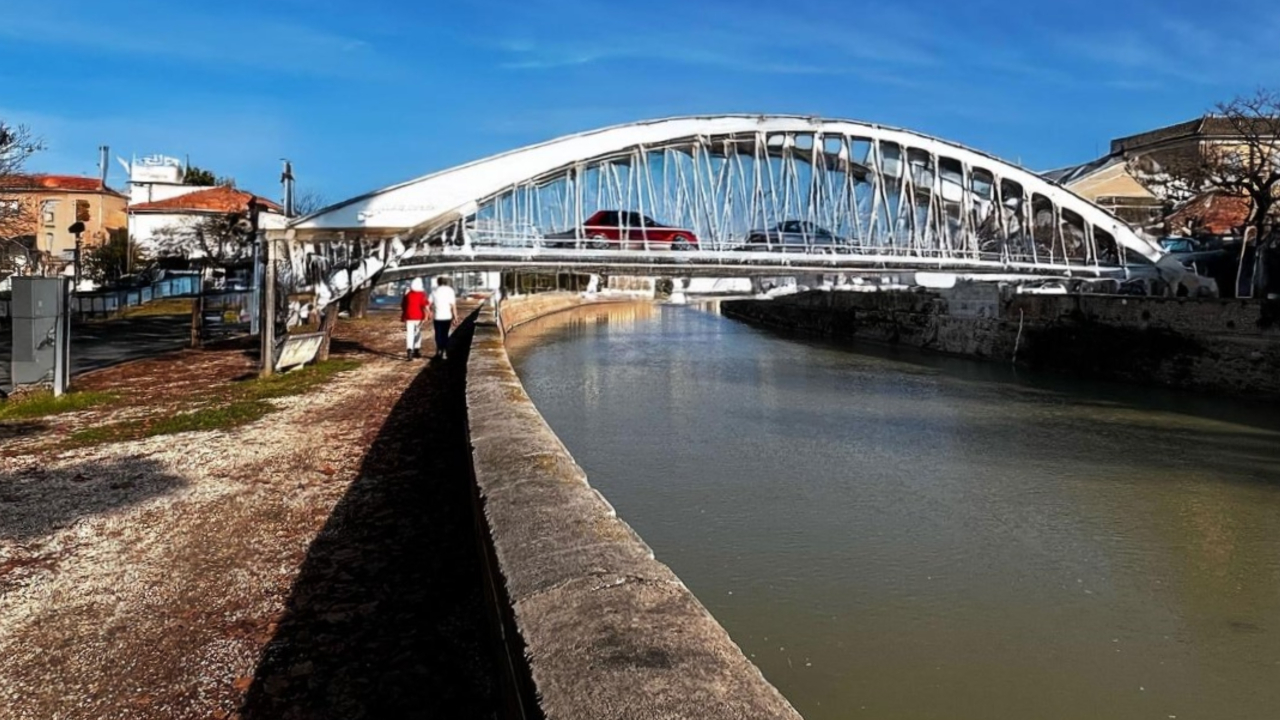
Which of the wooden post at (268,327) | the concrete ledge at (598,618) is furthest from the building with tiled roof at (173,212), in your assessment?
the concrete ledge at (598,618)

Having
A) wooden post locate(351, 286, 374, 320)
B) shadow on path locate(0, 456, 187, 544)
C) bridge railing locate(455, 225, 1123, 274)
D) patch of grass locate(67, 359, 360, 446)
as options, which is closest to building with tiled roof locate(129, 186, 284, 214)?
wooden post locate(351, 286, 374, 320)

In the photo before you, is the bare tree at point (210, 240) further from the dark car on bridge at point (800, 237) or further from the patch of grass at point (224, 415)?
the patch of grass at point (224, 415)

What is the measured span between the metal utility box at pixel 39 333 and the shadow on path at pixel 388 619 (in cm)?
680

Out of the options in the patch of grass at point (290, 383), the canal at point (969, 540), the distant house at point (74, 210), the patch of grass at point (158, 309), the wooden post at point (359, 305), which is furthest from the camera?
the distant house at point (74, 210)

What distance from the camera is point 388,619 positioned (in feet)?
13.7

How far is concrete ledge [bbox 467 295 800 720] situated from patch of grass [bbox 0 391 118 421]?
24.9ft

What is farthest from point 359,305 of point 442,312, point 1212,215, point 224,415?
point 1212,215

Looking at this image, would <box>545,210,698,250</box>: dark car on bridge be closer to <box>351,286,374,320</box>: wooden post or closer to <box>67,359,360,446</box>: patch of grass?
<box>351,286,374,320</box>: wooden post

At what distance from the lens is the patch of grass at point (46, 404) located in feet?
31.6

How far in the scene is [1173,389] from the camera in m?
19.5

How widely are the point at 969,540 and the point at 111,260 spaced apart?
2215 inches

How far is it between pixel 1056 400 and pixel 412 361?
13.4 metres

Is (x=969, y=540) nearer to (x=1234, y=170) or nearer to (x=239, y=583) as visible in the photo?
(x=239, y=583)

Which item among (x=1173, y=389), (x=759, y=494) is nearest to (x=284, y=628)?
(x=759, y=494)
